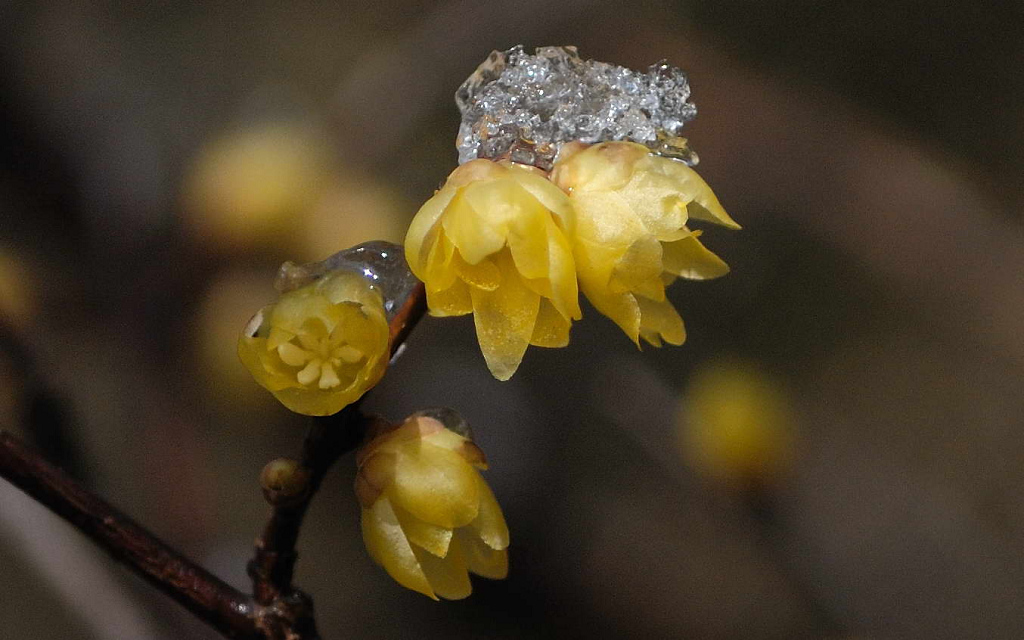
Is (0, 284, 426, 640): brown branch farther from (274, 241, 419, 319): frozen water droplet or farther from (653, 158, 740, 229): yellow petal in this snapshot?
(653, 158, 740, 229): yellow petal

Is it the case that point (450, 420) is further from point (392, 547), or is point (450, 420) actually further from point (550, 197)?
point (550, 197)

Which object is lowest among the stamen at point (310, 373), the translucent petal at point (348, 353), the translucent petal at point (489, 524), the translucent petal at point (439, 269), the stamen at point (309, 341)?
the translucent petal at point (489, 524)

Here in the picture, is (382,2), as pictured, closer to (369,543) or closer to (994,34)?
(994,34)

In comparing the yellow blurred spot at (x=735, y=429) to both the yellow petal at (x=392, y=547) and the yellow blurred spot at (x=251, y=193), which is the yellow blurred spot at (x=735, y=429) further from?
the yellow petal at (x=392, y=547)

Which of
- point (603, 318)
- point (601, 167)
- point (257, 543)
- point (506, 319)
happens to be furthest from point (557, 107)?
point (603, 318)

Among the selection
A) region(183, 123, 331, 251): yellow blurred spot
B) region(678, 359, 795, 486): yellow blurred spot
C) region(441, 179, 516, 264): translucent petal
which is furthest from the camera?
region(678, 359, 795, 486): yellow blurred spot

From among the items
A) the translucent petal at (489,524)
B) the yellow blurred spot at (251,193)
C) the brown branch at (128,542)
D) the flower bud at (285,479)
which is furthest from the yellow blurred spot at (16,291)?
the translucent petal at (489,524)

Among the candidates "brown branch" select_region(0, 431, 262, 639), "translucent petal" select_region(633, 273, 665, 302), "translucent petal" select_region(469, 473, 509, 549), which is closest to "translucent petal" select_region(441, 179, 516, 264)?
"translucent petal" select_region(633, 273, 665, 302)
